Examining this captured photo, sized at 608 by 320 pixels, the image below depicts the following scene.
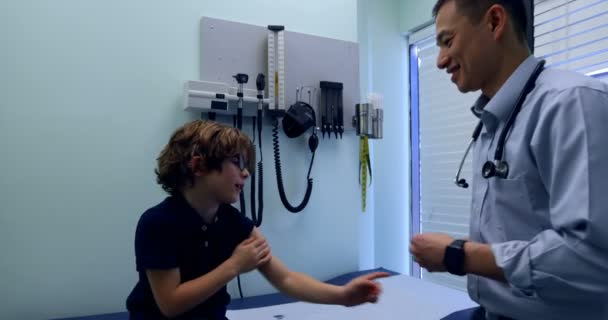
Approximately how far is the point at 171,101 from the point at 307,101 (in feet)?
1.99

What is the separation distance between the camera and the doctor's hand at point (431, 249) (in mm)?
840

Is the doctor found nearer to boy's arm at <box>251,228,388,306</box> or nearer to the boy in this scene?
boy's arm at <box>251,228,388,306</box>

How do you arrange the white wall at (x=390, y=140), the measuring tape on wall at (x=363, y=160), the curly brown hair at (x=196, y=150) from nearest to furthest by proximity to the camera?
the curly brown hair at (x=196, y=150) < the measuring tape on wall at (x=363, y=160) < the white wall at (x=390, y=140)

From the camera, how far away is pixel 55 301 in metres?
1.48

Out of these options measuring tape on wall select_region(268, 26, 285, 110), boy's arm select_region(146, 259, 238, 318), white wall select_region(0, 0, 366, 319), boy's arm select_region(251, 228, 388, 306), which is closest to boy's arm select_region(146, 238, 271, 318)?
boy's arm select_region(146, 259, 238, 318)

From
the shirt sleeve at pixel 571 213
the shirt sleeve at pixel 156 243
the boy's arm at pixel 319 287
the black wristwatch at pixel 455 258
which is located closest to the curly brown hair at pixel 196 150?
the shirt sleeve at pixel 156 243

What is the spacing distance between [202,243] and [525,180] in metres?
0.79

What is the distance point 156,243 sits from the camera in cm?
100

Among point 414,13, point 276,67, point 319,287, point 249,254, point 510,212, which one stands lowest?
point 319,287

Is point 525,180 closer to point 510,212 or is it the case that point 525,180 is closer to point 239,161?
point 510,212

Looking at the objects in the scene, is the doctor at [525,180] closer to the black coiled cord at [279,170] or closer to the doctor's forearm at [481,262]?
the doctor's forearm at [481,262]

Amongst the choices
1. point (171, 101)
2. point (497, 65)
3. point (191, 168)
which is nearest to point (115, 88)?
point (171, 101)

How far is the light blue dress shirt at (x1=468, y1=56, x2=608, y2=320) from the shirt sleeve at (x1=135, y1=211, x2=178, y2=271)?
725mm

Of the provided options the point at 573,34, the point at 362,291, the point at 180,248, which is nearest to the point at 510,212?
the point at 362,291
